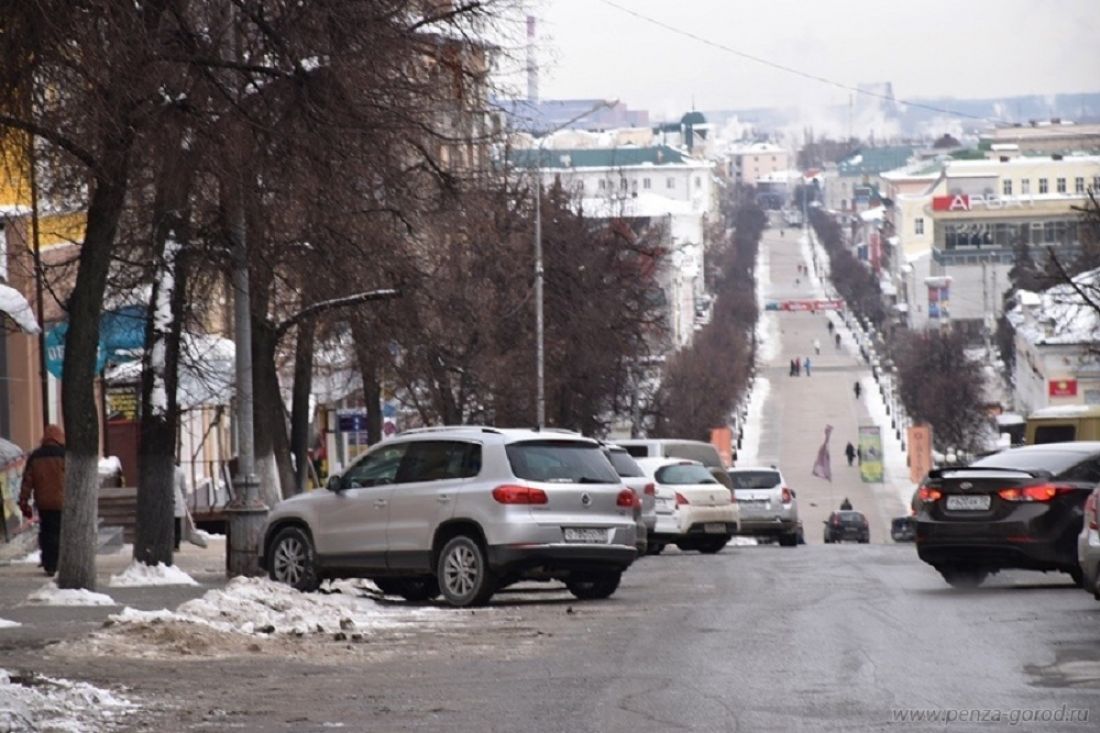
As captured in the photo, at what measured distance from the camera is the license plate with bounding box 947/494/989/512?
21.7m

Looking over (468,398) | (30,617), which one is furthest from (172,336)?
(468,398)

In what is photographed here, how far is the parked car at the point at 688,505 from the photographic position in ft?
109

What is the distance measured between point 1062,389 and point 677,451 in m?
77.7

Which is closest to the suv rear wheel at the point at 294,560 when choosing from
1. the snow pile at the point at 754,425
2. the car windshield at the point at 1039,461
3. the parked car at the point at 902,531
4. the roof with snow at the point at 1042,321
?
the car windshield at the point at 1039,461

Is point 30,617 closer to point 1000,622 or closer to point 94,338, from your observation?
point 94,338

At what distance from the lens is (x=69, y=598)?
1998 centimetres

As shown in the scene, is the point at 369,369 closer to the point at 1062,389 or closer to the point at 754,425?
the point at 1062,389

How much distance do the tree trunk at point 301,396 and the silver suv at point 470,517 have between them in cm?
765

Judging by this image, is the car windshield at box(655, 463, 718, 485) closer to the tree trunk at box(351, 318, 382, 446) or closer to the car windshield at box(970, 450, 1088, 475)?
the tree trunk at box(351, 318, 382, 446)

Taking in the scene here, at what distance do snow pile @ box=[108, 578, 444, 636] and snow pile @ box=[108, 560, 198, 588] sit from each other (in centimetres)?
374

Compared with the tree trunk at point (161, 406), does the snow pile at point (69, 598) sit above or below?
below

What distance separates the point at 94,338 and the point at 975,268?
557 feet

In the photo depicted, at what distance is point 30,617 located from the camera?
18.6 meters

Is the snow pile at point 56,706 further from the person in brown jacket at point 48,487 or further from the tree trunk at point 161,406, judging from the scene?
the person in brown jacket at point 48,487
